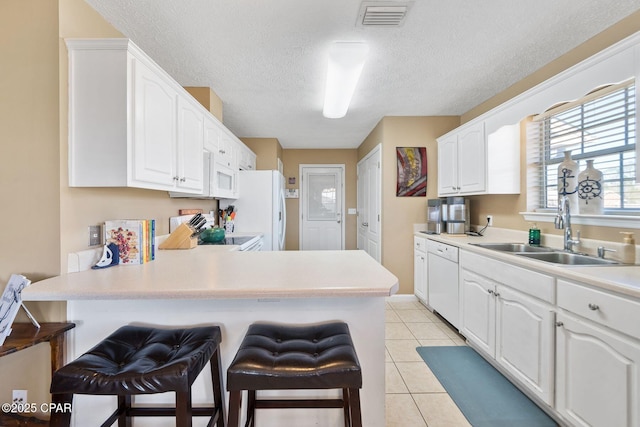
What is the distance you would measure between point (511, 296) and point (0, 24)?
318 centimetres

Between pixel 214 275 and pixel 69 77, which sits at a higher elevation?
pixel 69 77

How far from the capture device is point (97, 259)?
1.51 meters

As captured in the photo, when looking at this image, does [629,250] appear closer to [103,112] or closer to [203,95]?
[103,112]

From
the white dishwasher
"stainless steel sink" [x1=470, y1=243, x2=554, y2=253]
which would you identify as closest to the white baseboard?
the white dishwasher

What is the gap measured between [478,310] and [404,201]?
1678mm

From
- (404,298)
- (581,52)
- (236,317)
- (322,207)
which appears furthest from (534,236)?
(322,207)

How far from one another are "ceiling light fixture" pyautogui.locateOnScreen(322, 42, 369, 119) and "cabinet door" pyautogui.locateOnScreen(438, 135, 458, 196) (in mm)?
1413

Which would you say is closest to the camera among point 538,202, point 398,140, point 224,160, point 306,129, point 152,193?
point 152,193

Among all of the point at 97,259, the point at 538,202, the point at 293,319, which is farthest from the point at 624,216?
the point at 97,259

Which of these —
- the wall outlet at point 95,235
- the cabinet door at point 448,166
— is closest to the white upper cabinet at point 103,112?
the wall outlet at point 95,235

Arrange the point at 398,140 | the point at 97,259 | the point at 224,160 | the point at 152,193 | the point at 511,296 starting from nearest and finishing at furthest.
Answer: the point at 97,259, the point at 511,296, the point at 152,193, the point at 224,160, the point at 398,140

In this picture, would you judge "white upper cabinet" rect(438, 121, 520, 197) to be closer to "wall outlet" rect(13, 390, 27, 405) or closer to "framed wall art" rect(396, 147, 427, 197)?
"framed wall art" rect(396, 147, 427, 197)

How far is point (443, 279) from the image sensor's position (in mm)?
2727

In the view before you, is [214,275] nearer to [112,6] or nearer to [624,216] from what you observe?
[112,6]
